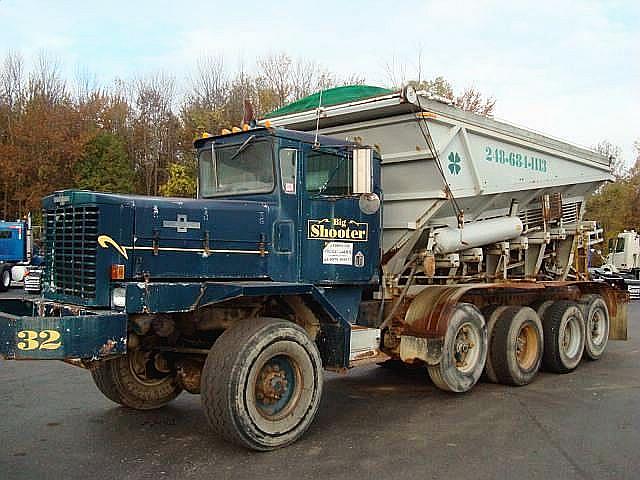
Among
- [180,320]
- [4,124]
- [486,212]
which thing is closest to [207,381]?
[180,320]

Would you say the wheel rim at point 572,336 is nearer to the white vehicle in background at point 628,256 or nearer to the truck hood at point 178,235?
the truck hood at point 178,235

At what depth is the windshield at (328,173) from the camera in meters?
6.67

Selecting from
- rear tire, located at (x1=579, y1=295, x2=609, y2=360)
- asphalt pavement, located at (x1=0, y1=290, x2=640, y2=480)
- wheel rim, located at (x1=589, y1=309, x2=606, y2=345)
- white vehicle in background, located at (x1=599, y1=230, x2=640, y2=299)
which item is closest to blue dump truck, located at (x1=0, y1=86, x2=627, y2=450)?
asphalt pavement, located at (x1=0, y1=290, x2=640, y2=480)

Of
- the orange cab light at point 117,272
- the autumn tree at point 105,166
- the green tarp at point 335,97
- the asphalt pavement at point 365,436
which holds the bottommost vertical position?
Result: the asphalt pavement at point 365,436

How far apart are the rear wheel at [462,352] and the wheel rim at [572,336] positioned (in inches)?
89.8

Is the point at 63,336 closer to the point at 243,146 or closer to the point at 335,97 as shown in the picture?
the point at 243,146

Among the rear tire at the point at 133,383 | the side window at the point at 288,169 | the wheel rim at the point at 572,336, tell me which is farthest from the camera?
the wheel rim at the point at 572,336

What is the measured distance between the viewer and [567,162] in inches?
410

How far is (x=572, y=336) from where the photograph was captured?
32.7ft

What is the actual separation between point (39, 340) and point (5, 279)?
21.2 metres

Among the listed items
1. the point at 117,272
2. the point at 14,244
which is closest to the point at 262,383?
the point at 117,272

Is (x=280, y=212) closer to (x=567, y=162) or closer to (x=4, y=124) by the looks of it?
(x=567, y=162)

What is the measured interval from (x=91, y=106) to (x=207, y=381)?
35699mm

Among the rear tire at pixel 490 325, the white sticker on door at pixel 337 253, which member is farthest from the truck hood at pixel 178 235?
the rear tire at pixel 490 325
